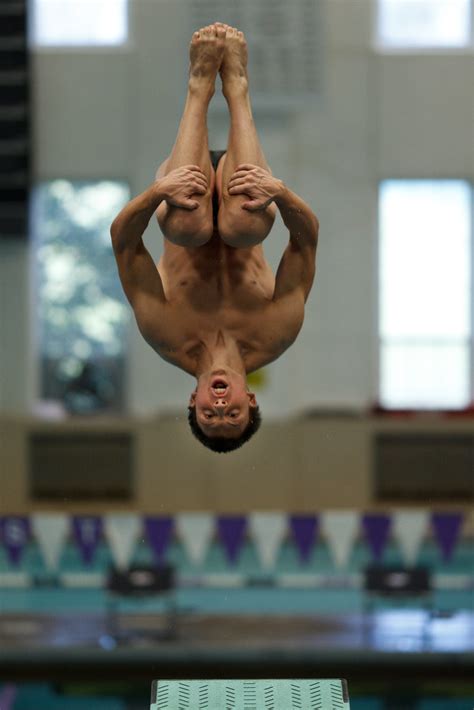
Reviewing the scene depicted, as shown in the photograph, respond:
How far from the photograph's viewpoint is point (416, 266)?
10883mm

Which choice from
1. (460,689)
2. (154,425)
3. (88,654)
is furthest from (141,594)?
(154,425)

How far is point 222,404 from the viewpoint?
401 cm

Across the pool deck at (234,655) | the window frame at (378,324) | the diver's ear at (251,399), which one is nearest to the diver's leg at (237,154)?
the diver's ear at (251,399)

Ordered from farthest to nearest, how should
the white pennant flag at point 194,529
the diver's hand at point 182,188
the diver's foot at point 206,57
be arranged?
the white pennant flag at point 194,529 < the diver's foot at point 206,57 < the diver's hand at point 182,188

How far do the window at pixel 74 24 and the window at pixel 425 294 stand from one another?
2824 millimetres

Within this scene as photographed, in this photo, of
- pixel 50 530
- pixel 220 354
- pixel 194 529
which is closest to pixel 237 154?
pixel 220 354

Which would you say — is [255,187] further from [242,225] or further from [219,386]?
[219,386]

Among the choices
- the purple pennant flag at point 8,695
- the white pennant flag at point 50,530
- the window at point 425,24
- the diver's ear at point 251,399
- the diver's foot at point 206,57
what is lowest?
the purple pennant flag at point 8,695

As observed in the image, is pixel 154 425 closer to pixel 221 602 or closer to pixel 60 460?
pixel 60 460

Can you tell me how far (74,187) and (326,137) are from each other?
7.55 feet

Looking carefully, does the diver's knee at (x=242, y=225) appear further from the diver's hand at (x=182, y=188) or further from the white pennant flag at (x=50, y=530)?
the white pennant flag at (x=50, y=530)

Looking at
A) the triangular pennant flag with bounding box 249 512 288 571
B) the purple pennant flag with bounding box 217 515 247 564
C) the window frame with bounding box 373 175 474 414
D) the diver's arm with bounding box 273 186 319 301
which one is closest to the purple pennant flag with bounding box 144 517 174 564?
the purple pennant flag with bounding box 217 515 247 564

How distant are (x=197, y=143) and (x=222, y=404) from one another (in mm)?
843

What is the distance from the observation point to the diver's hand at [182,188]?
149 inches
